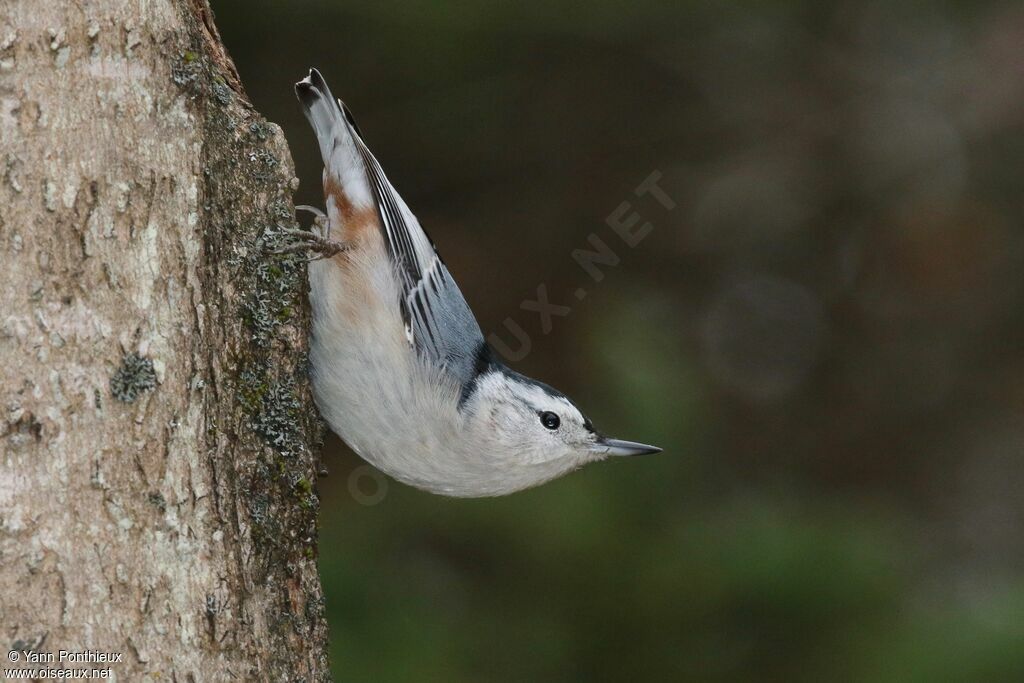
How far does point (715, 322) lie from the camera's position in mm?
5125

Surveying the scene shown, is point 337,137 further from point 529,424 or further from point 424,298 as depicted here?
point 529,424

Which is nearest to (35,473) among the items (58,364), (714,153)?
(58,364)

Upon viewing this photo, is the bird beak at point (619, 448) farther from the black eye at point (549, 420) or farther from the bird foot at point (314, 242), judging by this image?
the bird foot at point (314, 242)

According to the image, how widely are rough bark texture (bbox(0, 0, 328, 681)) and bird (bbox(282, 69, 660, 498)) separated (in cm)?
49

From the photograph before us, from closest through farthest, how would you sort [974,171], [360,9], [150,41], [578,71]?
[150,41] → [360,9] → [578,71] → [974,171]

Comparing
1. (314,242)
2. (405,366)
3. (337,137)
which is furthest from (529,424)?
(337,137)

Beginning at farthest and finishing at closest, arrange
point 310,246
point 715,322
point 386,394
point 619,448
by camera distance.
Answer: point 715,322 → point 619,448 → point 386,394 → point 310,246

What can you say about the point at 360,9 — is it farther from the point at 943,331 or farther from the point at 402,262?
the point at 943,331

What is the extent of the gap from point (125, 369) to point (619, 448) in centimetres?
147

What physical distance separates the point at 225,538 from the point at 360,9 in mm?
2461

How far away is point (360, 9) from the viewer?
3.89 metres

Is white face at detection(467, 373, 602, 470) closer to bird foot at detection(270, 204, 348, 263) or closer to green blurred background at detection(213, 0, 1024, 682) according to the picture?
green blurred background at detection(213, 0, 1024, 682)

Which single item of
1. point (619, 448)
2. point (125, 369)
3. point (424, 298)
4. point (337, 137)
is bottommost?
point (619, 448)

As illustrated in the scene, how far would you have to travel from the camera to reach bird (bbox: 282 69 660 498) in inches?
103
